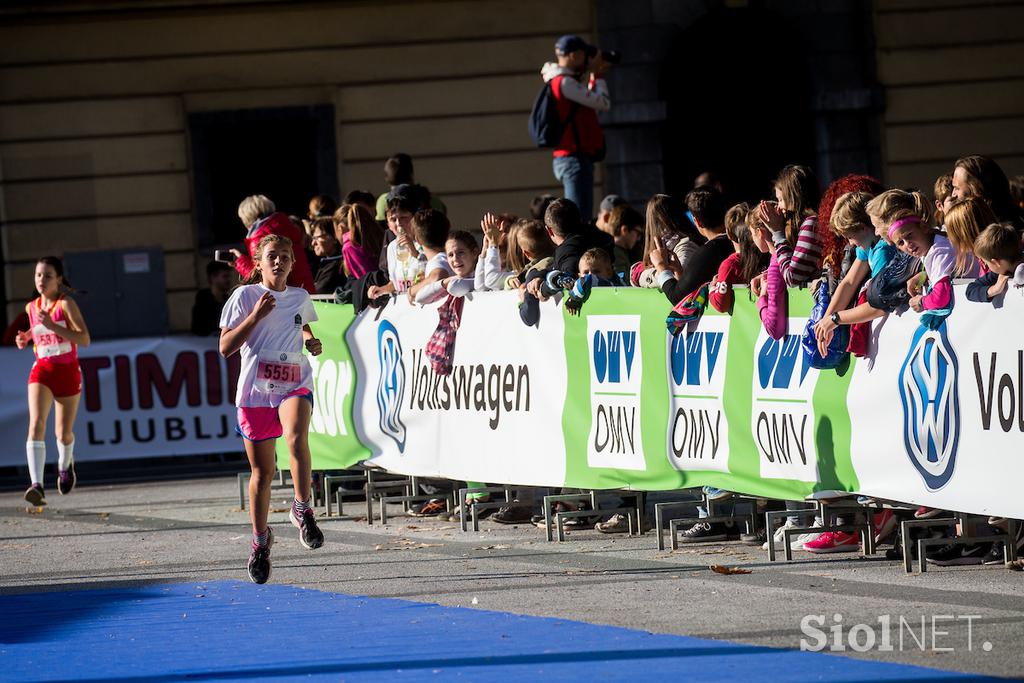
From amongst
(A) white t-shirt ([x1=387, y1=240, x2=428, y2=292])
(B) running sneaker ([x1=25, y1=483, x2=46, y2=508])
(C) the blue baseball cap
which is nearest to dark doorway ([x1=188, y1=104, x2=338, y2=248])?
(C) the blue baseball cap

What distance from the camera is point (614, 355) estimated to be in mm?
10688

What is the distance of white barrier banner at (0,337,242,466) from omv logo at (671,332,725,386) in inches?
338

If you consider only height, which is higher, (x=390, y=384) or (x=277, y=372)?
(x=277, y=372)

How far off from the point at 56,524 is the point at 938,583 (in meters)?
7.29

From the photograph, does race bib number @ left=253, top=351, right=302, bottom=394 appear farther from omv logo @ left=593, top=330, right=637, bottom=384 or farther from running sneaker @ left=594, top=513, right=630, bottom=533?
running sneaker @ left=594, top=513, right=630, bottom=533

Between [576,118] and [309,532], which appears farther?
[576,118]

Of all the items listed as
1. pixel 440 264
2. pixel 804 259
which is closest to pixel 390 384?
pixel 440 264

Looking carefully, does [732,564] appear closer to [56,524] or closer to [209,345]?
[56,524]

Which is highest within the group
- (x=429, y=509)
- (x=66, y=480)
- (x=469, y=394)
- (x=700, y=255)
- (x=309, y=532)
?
(x=700, y=255)

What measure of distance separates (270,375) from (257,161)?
12.4m

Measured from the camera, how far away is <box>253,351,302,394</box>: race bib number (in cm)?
971

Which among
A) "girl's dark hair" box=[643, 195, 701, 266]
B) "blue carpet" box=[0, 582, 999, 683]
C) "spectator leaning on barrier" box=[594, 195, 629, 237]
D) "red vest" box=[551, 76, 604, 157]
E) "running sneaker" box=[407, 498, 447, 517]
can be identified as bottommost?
"running sneaker" box=[407, 498, 447, 517]

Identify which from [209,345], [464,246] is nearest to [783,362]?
[464,246]

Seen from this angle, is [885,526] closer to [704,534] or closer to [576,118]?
[704,534]
